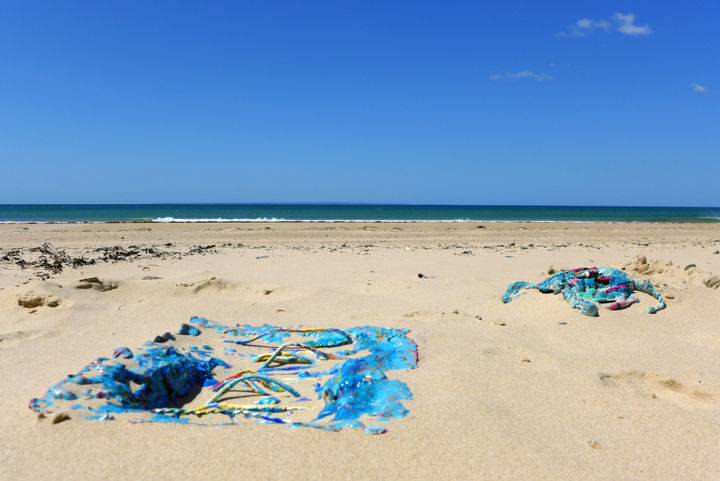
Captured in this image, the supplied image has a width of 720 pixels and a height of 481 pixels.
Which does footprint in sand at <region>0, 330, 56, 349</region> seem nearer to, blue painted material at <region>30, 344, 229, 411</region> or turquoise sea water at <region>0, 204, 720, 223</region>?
blue painted material at <region>30, 344, 229, 411</region>

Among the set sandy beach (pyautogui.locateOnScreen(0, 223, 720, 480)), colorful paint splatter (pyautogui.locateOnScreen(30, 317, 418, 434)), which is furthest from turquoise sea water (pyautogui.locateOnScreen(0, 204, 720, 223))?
colorful paint splatter (pyautogui.locateOnScreen(30, 317, 418, 434))

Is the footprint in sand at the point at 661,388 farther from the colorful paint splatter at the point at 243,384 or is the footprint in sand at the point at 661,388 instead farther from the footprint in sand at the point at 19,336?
the footprint in sand at the point at 19,336

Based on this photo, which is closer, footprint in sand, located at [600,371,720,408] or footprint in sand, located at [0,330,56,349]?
Result: footprint in sand, located at [600,371,720,408]

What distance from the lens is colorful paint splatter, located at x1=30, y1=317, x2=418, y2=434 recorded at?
2385 mm

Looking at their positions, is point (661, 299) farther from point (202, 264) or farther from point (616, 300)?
point (202, 264)

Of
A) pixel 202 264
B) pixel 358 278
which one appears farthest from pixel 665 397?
pixel 202 264

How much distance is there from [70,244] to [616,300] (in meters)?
12.6

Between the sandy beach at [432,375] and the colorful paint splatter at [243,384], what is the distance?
0.13m

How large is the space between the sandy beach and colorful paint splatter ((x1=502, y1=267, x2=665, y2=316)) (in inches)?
4.6

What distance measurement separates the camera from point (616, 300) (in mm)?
4781

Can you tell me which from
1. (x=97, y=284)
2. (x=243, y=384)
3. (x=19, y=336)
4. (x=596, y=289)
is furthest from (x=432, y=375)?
(x=97, y=284)

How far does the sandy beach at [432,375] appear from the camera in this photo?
2070 millimetres

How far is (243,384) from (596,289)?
150 inches

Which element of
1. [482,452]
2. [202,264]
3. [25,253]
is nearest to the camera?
[482,452]
